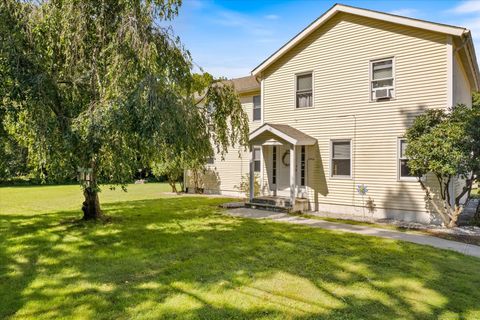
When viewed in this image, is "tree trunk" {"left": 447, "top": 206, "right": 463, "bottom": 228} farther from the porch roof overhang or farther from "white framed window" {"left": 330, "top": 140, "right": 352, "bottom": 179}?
the porch roof overhang

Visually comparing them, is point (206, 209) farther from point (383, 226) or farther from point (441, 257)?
point (441, 257)

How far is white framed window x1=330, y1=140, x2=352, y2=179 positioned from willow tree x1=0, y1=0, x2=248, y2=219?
18.7 feet

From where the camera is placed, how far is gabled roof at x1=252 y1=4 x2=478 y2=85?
9812mm

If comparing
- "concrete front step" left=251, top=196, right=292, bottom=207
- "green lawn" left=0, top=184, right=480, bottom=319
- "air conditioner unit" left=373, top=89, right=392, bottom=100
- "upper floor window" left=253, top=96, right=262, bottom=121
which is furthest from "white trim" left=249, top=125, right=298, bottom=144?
"green lawn" left=0, top=184, right=480, bottom=319

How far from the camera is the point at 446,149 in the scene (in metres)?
8.76

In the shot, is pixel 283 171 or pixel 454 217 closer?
pixel 454 217

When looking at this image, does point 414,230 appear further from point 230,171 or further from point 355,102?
point 230,171

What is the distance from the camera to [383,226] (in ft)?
32.6

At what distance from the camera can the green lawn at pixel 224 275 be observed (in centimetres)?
437

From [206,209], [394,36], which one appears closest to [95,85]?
[206,209]

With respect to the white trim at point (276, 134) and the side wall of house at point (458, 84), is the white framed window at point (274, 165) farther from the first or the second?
the side wall of house at point (458, 84)

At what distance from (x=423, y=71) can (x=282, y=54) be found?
17.9 ft

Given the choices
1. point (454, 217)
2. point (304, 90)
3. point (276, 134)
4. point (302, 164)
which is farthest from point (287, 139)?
point (454, 217)

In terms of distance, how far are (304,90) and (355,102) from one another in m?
2.27
